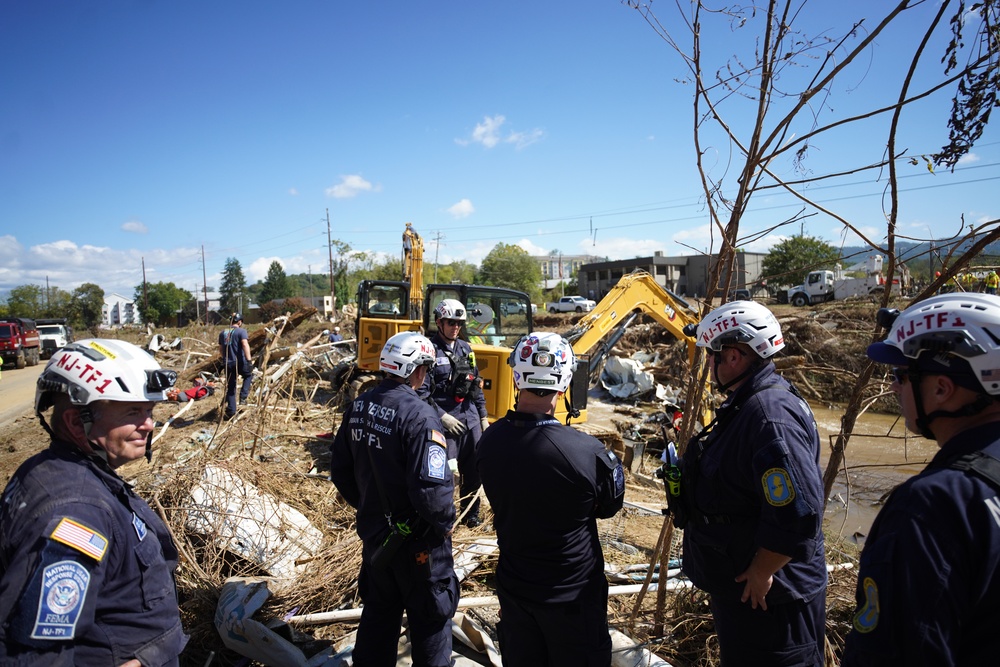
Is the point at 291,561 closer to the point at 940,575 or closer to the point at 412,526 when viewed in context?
the point at 412,526

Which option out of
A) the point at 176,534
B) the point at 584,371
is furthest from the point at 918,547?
the point at 584,371

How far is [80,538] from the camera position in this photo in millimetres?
1515

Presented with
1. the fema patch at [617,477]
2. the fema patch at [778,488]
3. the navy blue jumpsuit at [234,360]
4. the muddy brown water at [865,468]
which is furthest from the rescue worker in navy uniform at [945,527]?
the navy blue jumpsuit at [234,360]

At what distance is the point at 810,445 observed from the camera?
86.6 inches

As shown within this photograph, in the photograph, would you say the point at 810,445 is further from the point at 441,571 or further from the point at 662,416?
the point at 662,416

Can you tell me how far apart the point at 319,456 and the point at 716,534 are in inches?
278

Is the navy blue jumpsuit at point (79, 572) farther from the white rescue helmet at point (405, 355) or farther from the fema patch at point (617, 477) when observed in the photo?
the fema patch at point (617, 477)

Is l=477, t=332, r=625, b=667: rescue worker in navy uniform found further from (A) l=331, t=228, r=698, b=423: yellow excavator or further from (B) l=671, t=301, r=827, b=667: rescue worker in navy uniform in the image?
(A) l=331, t=228, r=698, b=423: yellow excavator

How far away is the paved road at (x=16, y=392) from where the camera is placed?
13.6m

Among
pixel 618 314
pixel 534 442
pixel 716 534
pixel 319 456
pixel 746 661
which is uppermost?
pixel 618 314

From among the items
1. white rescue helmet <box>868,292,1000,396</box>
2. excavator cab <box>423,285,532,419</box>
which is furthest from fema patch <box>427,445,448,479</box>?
excavator cab <box>423,285,532,419</box>

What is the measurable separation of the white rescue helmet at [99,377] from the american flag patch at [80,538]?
39 cm

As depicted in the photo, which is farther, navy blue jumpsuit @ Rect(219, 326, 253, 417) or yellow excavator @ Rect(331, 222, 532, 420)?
navy blue jumpsuit @ Rect(219, 326, 253, 417)

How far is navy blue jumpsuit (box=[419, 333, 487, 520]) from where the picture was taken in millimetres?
5656
